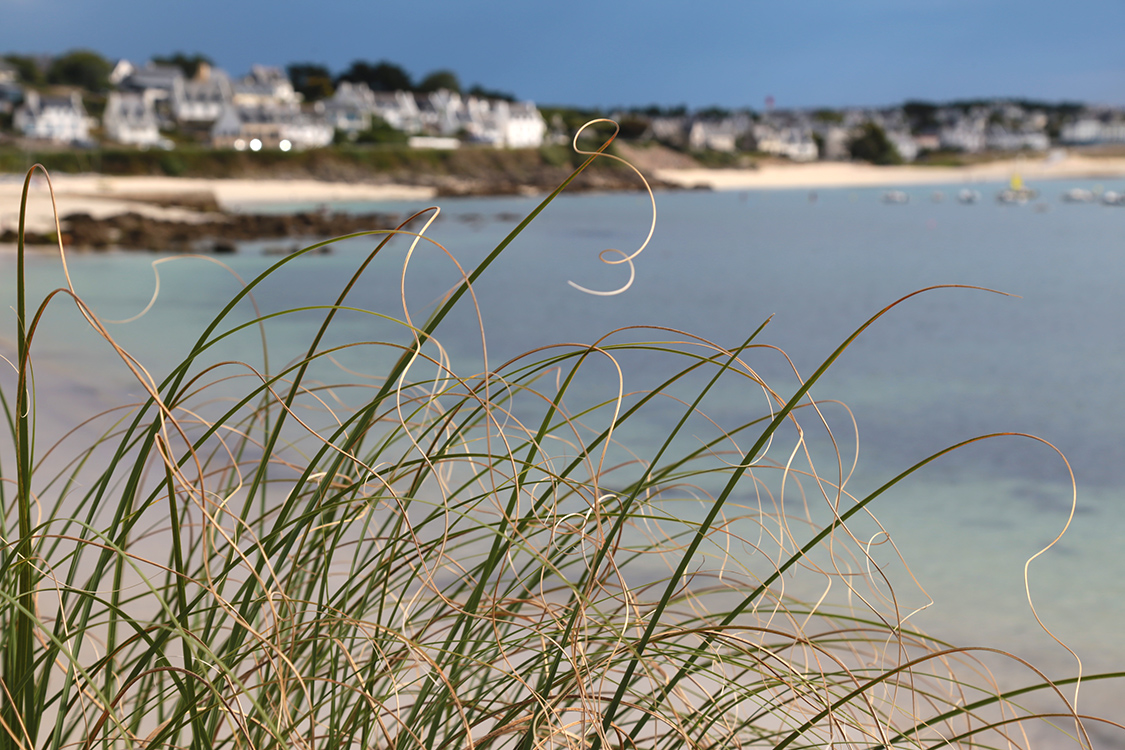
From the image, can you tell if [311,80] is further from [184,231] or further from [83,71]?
[184,231]

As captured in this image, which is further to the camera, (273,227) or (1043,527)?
(273,227)

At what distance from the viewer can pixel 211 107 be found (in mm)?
66938

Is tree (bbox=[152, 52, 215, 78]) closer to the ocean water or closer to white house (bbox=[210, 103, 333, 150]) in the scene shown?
white house (bbox=[210, 103, 333, 150])

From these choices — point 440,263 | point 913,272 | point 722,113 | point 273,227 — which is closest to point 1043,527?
point 913,272

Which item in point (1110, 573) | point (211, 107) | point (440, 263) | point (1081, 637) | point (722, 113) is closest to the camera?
point (1081, 637)

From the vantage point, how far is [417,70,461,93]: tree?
89.8m

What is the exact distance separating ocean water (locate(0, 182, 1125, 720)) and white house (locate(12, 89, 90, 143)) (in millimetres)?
42820

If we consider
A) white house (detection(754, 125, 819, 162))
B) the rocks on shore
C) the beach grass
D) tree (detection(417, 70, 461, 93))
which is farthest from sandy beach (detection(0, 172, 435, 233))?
white house (detection(754, 125, 819, 162))

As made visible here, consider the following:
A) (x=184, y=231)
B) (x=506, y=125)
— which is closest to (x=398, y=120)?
(x=506, y=125)

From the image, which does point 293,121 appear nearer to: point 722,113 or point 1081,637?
point 1081,637

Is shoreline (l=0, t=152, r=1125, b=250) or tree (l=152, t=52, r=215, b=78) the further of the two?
tree (l=152, t=52, r=215, b=78)

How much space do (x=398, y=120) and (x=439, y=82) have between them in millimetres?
19929

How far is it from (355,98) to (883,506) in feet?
239

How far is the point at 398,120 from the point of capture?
2872 inches
